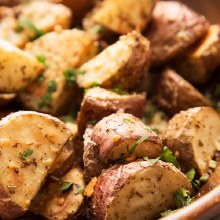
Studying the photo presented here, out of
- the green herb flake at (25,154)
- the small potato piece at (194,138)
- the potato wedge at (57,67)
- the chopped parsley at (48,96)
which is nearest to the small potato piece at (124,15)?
the potato wedge at (57,67)

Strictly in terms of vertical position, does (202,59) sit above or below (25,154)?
above

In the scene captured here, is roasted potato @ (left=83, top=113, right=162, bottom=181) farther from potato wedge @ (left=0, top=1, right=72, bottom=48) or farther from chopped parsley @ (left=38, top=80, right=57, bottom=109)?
potato wedge @ (left=0, top=1, right=72, bottom=48)

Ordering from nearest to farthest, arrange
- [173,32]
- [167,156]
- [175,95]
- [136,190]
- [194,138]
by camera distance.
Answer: [136,190] < [167,156] < [194,138] < [175,95] < [173,32]

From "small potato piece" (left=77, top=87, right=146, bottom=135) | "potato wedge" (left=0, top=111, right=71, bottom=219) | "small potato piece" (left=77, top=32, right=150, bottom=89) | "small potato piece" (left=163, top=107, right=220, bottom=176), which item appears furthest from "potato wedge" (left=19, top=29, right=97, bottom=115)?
"small potato piece" (left=163, top=107, right=220, bottom=176)

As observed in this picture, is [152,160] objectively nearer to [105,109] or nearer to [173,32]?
[105,109]

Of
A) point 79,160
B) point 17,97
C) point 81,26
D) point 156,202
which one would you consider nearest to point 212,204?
point 156,202

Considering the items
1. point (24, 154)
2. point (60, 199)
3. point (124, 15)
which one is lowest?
point (60, 199)

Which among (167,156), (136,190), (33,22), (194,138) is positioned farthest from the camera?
(33,22)

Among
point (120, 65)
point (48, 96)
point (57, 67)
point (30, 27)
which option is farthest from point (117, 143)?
point (30, 27)
